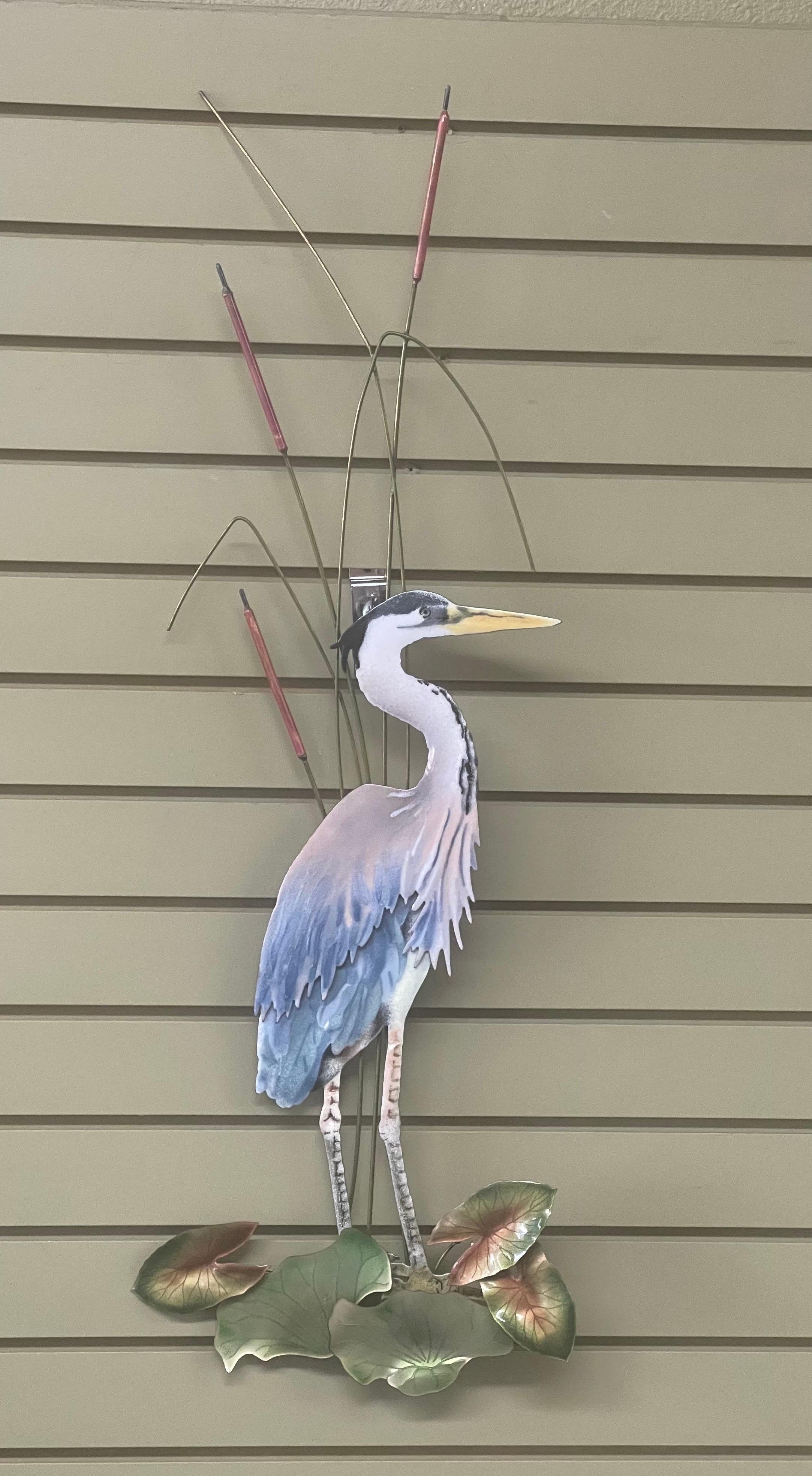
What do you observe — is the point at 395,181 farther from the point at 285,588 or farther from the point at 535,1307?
the point at 535,1307

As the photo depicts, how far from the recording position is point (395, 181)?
1.23 m

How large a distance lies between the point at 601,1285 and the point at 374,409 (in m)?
1.10

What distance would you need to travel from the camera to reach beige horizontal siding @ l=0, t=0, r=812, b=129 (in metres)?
1.22

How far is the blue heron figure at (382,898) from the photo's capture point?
112 cm

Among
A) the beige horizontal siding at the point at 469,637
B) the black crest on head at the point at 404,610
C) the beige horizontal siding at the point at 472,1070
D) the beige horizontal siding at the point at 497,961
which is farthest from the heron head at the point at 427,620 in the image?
the beige horizontal siding at the point at 472,1070

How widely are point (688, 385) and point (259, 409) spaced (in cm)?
54

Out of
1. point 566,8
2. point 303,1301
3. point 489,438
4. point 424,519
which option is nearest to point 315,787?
point 424,519

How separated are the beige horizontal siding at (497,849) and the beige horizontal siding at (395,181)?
2.37 feet

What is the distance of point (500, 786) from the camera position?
4.04ft

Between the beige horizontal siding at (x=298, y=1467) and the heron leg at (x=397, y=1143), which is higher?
the heron leg at (x=397, y=1143)

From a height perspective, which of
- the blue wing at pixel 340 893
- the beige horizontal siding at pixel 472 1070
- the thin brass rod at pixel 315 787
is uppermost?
the thin brass rod at pixel 315 787

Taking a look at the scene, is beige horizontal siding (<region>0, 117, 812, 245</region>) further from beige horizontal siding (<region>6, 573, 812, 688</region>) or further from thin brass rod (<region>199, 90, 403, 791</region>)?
beige horizontal siding (<region>6, 573, 812, 688</region>)

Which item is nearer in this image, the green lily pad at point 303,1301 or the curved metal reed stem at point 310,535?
the green lily pad at point 303,1301

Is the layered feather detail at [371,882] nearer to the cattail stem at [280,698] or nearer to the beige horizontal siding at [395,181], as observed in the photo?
the cattail stem at [280,698]
